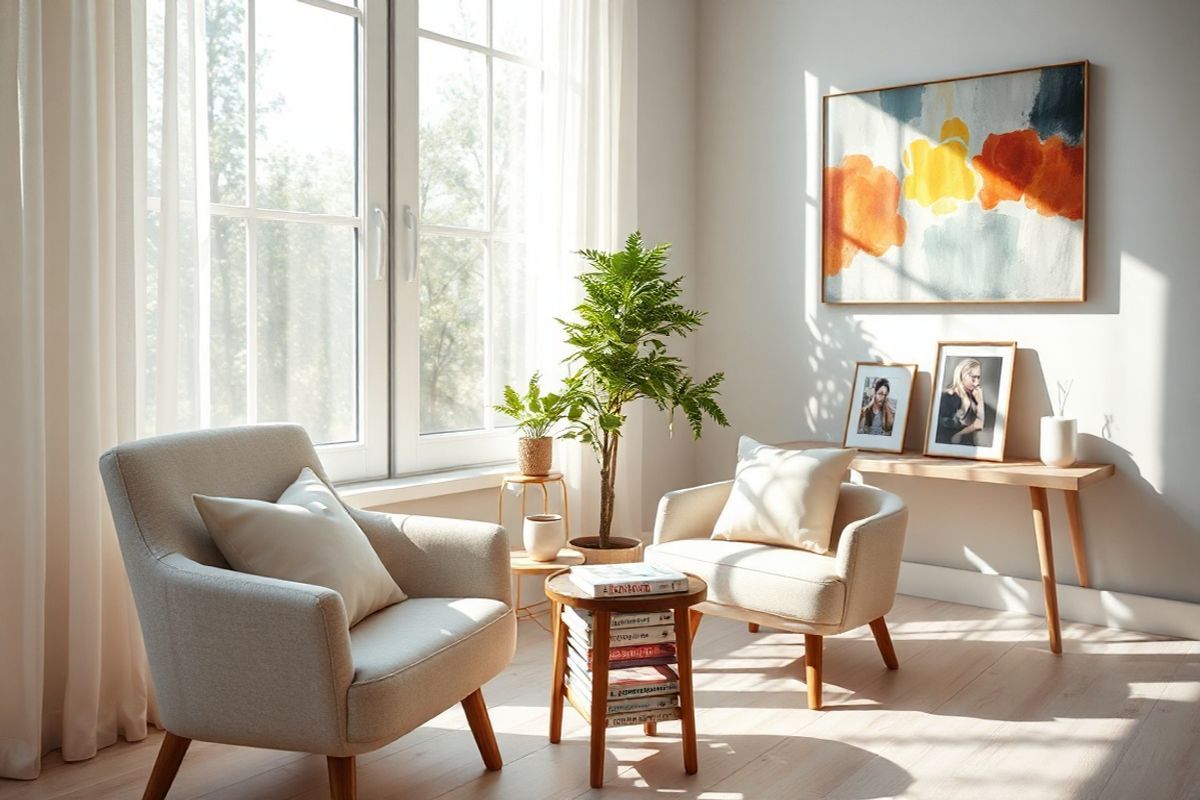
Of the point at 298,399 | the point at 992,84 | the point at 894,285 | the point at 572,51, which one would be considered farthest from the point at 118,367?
the point at 992,84

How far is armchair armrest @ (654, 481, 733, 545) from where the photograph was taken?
3502 mm

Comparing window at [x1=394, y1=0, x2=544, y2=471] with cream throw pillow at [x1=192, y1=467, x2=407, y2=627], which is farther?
window at [x1=394, y1=0, x2=544, y2=471]

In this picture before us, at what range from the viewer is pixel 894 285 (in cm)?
431

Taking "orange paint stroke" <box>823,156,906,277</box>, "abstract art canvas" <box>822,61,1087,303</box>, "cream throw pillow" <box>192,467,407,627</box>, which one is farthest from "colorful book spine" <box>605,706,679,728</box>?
"orange paint stroke" <box>823,156,906,277</box>

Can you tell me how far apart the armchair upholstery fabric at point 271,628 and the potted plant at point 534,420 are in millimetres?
962

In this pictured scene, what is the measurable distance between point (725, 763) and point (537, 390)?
1.46 m

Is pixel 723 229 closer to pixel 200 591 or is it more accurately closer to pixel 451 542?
pixel 451 542

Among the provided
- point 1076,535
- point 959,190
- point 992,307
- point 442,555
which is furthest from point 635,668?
point 959,190

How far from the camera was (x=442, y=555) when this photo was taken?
272cm

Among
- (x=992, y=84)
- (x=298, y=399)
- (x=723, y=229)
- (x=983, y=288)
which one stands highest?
(x=992, y=84)

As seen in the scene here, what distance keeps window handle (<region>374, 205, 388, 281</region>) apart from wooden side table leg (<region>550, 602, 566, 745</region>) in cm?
143

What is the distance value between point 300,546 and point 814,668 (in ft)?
4.97

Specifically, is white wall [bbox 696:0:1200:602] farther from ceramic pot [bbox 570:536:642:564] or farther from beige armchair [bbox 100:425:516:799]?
beige armchair [bbox 100:425:516:799]

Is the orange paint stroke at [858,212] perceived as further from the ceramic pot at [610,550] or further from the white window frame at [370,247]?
the white window frame at [370,247]
